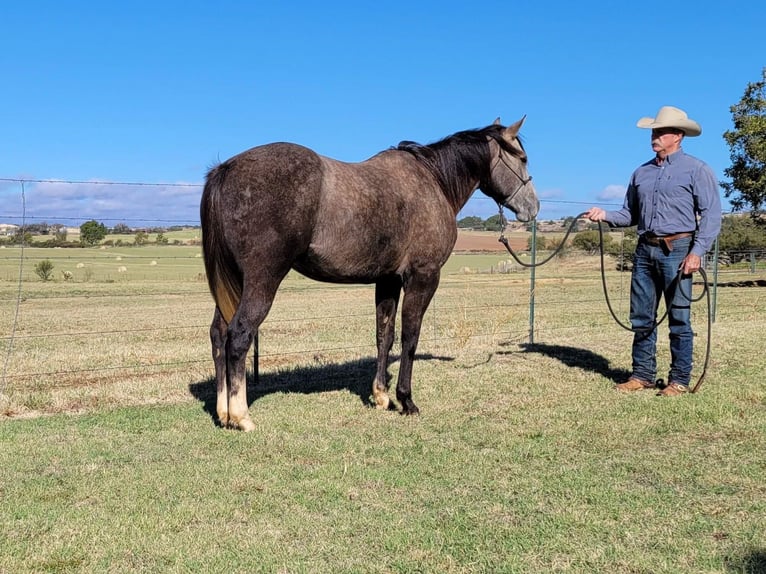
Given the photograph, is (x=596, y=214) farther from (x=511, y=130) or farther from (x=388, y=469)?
(x=388, y=469)

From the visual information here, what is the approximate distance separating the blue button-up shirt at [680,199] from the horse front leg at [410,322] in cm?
234

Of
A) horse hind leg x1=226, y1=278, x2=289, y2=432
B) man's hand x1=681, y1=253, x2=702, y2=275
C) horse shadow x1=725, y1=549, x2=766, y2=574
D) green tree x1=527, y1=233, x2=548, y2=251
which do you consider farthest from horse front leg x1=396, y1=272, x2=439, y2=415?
green tree x1=527, y1=233, x2=548, y2=251

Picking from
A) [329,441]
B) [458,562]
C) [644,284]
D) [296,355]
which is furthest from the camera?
[296,355]

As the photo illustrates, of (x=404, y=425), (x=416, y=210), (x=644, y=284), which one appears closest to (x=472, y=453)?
(x=404, y=425)

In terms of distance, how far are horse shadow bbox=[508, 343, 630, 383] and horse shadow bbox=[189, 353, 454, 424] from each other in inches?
58.0

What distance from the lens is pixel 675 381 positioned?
270 inches

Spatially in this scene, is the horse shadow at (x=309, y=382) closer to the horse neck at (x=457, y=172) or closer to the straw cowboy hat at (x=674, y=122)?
the horse neck at (x=457, y=172)

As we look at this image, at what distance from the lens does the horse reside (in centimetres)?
516

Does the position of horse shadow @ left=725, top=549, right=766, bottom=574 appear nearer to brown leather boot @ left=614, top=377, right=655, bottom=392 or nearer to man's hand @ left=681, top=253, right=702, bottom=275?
man's hand @ left=681, top=253, right=702, bottom=275

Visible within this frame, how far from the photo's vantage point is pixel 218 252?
534cm

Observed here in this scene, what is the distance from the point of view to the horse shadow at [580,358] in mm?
7924

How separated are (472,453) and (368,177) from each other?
2397mm

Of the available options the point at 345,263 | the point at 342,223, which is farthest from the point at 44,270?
the point at 342,223

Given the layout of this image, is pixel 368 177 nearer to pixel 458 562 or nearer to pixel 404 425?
pixel 404 425
